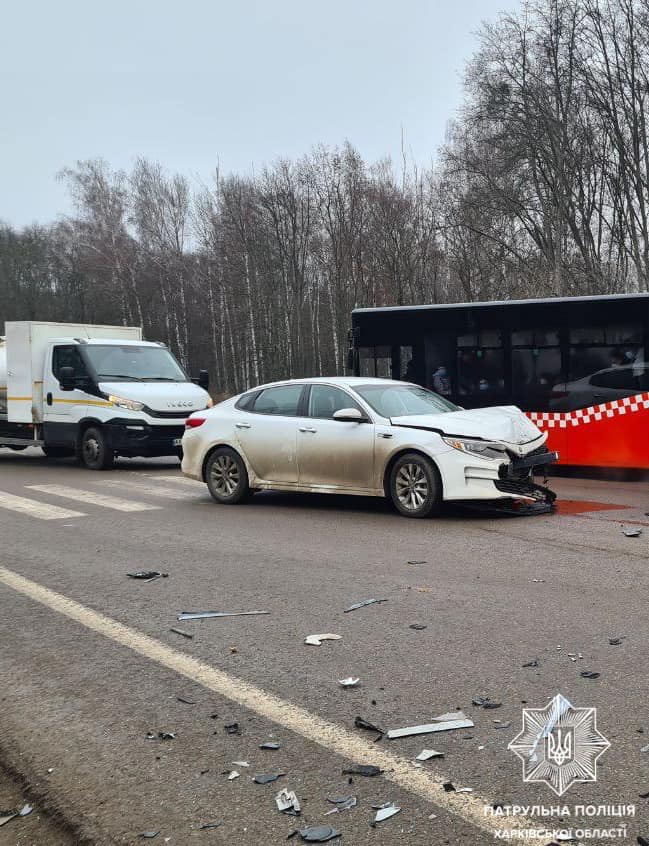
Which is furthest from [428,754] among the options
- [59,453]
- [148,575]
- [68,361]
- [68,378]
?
[59,453]

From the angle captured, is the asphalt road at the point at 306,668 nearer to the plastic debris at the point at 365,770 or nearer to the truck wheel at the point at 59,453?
the plastic debris at the point at 365,770

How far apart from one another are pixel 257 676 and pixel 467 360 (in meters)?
11.8

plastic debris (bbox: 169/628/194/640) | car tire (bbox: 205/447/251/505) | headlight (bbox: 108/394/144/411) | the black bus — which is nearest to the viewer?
plastic debris (bbox: 169/628/194/640)

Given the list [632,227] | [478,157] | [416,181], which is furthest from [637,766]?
[416,181]

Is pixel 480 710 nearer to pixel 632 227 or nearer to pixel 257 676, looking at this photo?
pixel 257 676

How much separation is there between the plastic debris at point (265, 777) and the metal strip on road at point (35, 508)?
26.3ft

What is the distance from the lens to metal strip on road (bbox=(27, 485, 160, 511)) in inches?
476

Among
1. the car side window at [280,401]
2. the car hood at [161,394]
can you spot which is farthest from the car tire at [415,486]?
the car hood at [161,394]

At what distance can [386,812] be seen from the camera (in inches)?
133

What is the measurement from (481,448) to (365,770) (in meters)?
6.74

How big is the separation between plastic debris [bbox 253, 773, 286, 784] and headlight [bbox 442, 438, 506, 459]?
680 centimetres

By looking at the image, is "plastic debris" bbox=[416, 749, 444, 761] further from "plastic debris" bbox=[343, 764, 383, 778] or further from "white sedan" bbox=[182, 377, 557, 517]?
"white sedan" bbox=[182, 377, 557, 517]

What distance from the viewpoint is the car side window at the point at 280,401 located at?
11664 mm

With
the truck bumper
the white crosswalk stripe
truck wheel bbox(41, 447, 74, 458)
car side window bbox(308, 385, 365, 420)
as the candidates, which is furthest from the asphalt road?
truck wheel bbox(41, 447, 74, 458)
